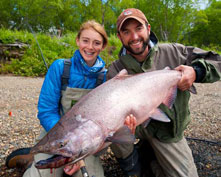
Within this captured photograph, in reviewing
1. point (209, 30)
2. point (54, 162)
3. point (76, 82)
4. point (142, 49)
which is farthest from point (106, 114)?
point (209, 30)

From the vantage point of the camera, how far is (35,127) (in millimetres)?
4500

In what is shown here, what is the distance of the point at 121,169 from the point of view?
2.94 metres

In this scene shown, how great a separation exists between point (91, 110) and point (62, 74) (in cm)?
107

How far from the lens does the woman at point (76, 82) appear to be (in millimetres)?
2574

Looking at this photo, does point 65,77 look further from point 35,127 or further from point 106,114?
point 35,127

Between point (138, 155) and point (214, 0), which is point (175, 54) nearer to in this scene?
point (138, 155)

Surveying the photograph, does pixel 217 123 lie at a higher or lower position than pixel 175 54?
lower

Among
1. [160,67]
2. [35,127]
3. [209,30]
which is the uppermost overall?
[209,30]

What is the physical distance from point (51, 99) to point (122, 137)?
1254 millimetres

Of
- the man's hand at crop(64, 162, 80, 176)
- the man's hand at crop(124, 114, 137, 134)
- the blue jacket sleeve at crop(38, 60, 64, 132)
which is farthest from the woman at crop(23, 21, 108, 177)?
the man's hand at crop(124, 114, 137, 134)

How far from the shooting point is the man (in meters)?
2.71

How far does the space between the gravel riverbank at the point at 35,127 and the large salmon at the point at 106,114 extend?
1252 mm

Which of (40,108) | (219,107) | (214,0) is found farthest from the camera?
(214,0)

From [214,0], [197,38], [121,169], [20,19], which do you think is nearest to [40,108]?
[121,169]
